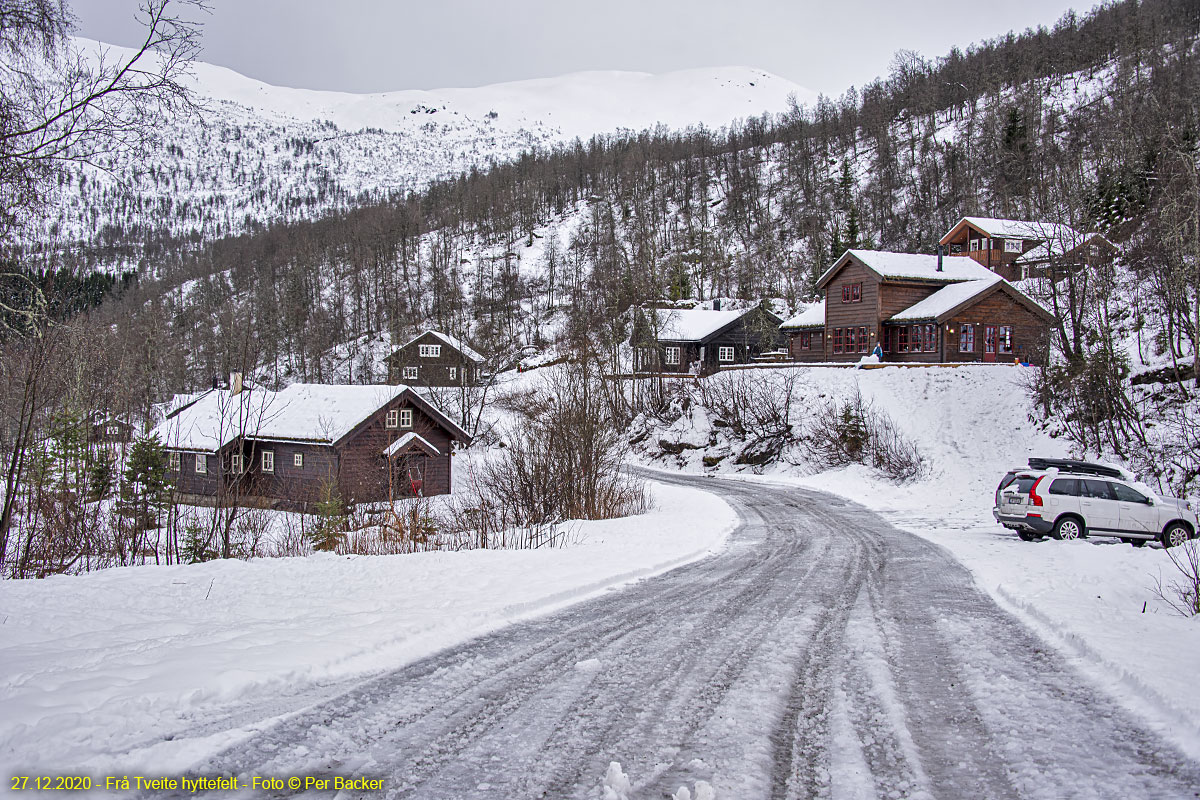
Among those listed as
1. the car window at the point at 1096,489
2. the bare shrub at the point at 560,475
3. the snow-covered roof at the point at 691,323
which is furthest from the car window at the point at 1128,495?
the snow-covered roof at the point at 691,323

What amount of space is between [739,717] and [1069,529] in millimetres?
14689

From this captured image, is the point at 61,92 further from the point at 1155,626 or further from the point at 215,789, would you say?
the point at 1155,626

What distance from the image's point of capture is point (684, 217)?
11525cm

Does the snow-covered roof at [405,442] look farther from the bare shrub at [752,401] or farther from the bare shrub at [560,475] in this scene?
the bare shrub at [752,401]

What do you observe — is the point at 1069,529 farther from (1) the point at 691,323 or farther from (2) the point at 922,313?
(1) the point at 691,323

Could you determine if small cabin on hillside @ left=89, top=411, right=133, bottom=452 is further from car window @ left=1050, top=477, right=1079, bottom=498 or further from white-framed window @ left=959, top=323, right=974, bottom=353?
white-framed window @ left=959, top=323, right=974, bottom=353

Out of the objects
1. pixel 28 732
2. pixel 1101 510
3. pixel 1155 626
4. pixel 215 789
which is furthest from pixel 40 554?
pixel 1101 510

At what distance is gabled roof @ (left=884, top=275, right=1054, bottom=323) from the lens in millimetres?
40906

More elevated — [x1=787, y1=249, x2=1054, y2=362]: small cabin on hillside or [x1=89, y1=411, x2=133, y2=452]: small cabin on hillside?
[x1=787, y1=249, x2=1054, y2=362]: small cabin on hillside

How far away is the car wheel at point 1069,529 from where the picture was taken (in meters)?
16.5

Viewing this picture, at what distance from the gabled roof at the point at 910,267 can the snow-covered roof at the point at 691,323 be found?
1565cm

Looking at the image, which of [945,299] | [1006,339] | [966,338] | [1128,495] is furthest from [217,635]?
[1006,339]

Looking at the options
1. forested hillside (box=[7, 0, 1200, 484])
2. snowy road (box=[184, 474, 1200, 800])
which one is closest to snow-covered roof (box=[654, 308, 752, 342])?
forested hillside (box=[7, 0, 1200, 484])

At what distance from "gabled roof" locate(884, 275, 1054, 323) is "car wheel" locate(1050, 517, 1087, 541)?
2675 cm
